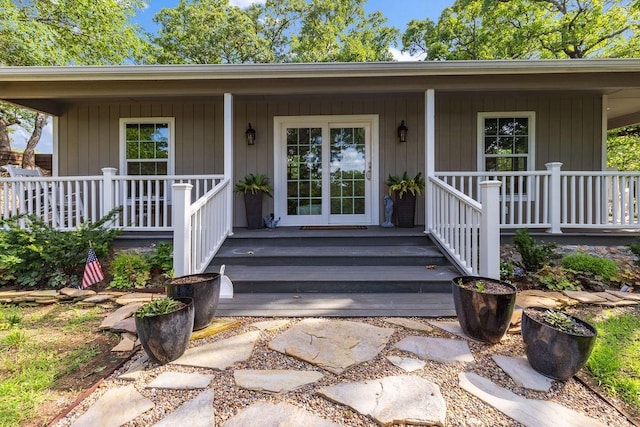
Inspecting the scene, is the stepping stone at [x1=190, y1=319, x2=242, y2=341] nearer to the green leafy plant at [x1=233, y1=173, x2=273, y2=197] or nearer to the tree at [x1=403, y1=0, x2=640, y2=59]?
the green leafy plant at [x1=233, y1=173, x2=273, y2=197]

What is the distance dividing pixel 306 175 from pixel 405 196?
5.56 feet

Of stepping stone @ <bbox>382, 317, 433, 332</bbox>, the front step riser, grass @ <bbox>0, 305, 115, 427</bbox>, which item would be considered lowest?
grass @ <bbox>0, 305, 115, 427</bbox>

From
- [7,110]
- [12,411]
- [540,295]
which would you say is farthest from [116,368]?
[7,110]

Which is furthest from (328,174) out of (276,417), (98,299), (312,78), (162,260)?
(276,417)

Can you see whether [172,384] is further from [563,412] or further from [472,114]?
[472,114]

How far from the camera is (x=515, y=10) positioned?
10.9m

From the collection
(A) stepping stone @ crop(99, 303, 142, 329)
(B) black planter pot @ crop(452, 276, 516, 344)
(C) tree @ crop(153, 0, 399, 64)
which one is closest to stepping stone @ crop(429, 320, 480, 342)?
(B) black planter pot @ crop(452, 276, 516, 344)

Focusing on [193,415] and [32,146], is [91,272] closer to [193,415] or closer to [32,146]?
[193,415]

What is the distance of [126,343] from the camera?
2.46 meters

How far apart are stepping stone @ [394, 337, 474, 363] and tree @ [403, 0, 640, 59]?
11.8 meters

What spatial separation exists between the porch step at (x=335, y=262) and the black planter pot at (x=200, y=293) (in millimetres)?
702

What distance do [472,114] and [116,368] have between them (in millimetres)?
5809

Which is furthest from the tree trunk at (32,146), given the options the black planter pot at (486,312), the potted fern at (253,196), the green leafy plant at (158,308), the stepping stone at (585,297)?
the stepping stone at (585,297)

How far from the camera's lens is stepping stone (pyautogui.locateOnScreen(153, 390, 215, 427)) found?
156cm
